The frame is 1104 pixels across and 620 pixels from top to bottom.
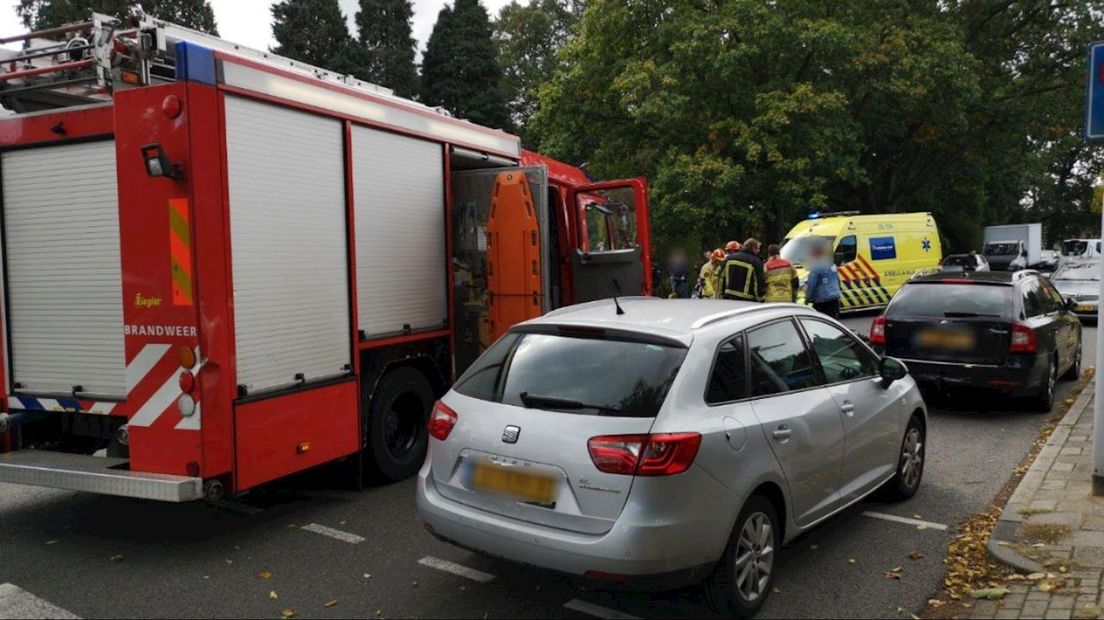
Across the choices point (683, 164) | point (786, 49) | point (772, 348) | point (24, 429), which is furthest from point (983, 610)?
point (786, 49)

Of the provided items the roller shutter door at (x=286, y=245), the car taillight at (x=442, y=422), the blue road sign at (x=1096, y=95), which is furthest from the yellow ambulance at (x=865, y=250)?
the car taillight at (x=442, y=422)

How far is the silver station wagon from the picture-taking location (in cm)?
357

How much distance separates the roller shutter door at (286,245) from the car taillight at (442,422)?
1325mm

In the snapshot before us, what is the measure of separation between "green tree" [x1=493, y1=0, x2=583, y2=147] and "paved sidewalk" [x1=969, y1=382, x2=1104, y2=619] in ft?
131

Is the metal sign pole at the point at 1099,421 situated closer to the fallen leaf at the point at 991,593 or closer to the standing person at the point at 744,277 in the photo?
the fallen leaf at the point at 991,593

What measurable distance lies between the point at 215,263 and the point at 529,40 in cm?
4312

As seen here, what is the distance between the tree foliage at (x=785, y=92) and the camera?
71.1 ft

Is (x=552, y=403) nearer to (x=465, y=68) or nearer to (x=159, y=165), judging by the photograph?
(x=159, y=165)

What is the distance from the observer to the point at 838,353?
5.25 metres

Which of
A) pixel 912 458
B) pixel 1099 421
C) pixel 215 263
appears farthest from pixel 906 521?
pixel 215 263

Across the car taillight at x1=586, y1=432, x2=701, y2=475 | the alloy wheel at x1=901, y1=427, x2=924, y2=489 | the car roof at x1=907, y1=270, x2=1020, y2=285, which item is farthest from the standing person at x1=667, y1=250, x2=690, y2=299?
the car taillight at x1=586, y1=432, x2=701, y2=475

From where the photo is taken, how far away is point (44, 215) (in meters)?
5.52

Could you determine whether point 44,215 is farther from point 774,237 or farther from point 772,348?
point 774,237

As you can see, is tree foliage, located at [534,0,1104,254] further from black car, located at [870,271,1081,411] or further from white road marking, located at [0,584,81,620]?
white road marking, located at [0,584,81,620]
